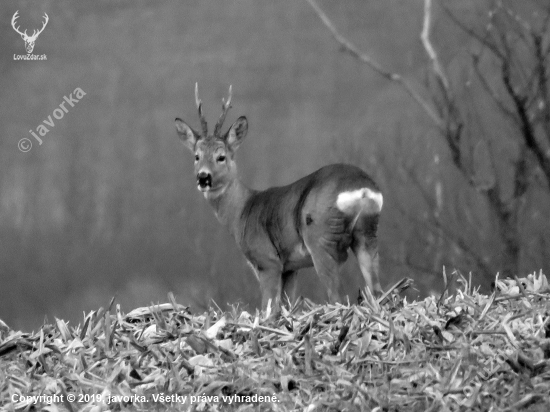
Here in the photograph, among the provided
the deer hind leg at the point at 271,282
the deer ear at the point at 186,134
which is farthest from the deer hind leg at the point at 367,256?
the deer ear at the point at 186,134

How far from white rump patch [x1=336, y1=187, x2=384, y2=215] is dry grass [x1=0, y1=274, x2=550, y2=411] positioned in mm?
2923

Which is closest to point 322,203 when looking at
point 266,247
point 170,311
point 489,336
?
point 266,247

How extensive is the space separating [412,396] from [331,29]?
7390mm

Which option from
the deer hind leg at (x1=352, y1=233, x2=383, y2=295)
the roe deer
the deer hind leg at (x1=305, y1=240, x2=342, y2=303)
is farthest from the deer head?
the deer hind leg at (x1=352, y1=233, x2=383, y2=295)

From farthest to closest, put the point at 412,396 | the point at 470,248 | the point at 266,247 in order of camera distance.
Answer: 1. the point at 470,248
2. the point at 266,247
3. the point at 412,396

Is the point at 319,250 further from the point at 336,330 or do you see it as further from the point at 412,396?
the point at 412,396

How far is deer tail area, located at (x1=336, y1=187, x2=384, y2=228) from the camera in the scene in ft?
21.5

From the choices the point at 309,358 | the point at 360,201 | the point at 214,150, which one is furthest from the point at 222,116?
the point at 309,358

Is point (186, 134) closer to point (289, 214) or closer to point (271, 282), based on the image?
point (289, 214)

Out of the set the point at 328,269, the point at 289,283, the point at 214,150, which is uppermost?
the point at 214,150

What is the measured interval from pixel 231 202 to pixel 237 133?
64cm

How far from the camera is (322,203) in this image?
6688mm

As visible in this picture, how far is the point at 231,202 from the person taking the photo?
8.20m

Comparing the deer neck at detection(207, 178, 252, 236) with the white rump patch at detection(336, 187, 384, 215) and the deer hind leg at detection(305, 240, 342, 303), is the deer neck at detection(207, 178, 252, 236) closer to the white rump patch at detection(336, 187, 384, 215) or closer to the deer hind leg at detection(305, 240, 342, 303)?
the deer hind leg at detection(305, 240, 342, 303)
